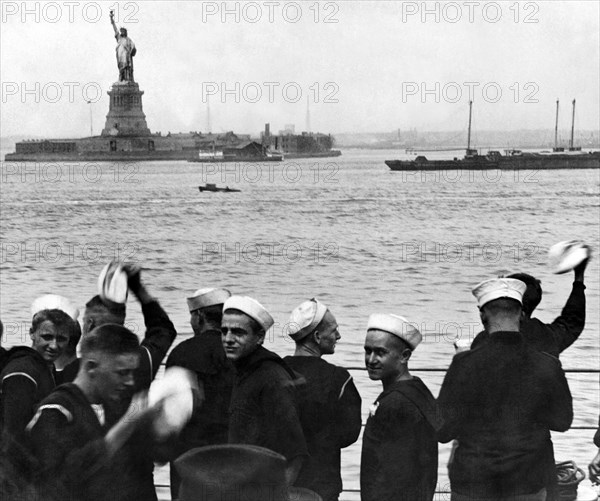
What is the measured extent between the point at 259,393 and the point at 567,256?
1694 millimetres

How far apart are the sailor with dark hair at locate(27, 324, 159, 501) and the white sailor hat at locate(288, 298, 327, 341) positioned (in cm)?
102

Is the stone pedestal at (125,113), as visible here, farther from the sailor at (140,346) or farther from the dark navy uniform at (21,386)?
the dark navy uniform at (21,386)

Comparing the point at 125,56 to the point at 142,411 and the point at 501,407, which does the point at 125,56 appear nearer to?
the point at 501,407

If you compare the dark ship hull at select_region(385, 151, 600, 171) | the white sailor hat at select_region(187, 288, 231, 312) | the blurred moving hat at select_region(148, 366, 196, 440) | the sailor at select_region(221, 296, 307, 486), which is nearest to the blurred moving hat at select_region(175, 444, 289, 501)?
the blurred moving hat at select_region(148, 366, 196, 440)

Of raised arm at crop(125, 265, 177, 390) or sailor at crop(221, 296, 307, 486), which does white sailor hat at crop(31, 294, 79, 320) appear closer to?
raised arm at crop(125, 265, 177, 390)

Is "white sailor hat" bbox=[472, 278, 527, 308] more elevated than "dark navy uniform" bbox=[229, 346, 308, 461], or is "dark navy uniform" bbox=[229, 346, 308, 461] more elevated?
"white sailor hat" bbox=[472, 278, 527, 308]

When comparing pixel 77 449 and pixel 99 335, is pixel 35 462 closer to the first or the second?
pixel 77 449

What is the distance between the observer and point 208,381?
4.41 m

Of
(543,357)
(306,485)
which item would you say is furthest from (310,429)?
(543,357)

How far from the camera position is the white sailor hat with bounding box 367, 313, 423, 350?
157 inches

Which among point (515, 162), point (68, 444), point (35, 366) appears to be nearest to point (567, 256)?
point (35, 366)

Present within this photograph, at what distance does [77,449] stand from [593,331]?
80.1ft

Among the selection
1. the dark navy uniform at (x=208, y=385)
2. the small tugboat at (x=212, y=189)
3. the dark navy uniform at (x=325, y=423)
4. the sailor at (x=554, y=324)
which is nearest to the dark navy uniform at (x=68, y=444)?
the dark navy uniform at (x=325, y=423)

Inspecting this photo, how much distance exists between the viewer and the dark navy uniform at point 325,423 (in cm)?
400
